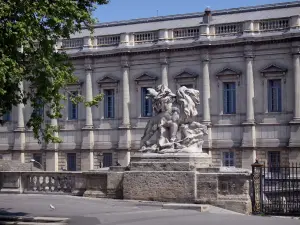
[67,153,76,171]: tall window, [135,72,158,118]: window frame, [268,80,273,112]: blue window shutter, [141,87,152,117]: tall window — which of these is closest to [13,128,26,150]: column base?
[67,153,76,171]: tall window

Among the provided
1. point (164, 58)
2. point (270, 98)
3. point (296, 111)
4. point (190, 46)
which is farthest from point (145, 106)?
point (296, 111)

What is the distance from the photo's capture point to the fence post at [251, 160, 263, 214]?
65.7ft

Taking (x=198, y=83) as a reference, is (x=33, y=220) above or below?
below

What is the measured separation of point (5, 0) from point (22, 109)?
39.3 meters

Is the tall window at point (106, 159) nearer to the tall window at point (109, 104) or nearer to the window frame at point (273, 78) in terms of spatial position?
the tall window at point (109, 104)

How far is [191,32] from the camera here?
50375 millimetres

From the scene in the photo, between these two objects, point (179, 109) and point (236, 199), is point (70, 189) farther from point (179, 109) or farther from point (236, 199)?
point (236, 199)

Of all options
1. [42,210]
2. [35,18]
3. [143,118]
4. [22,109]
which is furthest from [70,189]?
[22,109]

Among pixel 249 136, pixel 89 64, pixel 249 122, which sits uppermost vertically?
pixel 89 64

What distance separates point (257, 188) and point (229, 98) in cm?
2850

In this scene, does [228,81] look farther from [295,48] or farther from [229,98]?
[295,48]

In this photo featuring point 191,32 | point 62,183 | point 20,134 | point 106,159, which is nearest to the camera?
point 62,183

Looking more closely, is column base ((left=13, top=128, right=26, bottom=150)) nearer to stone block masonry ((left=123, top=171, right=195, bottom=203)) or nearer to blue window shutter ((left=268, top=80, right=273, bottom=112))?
blue window shutter ((left=268, top=80, right=273, bottom=112))

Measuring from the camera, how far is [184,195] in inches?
782
